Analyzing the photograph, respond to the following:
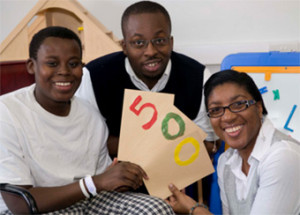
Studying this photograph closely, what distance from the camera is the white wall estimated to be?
1.99m

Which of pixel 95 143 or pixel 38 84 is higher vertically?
pixel 38 84

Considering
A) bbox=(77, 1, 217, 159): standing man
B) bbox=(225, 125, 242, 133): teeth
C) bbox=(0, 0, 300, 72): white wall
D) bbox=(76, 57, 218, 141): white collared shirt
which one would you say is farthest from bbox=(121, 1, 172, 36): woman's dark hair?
bbox=(0, 0, 300, 72): white wall

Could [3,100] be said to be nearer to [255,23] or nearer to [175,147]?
[175,147]

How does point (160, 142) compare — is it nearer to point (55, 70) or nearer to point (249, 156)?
point (249, 156)

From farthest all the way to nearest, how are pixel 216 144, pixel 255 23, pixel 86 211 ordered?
pixel 255 23 < pixel 216 144 < pixel 86 211

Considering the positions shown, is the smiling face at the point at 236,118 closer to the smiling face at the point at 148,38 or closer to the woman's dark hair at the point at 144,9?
the smiling face at the point at 148,38

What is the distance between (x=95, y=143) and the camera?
125 cm

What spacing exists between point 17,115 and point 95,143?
0.31m

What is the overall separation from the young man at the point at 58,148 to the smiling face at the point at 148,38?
0.22 metres

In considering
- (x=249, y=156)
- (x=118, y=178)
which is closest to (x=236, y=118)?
(x=249, y=156)

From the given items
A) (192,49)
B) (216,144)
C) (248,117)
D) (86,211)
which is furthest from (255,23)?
(86,211)

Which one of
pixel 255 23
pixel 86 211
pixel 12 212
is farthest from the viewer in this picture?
pixel 255 23

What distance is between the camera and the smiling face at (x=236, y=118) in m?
1.08

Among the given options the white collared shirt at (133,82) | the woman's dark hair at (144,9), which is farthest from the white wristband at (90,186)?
the woman's dark hair at (144,9)
